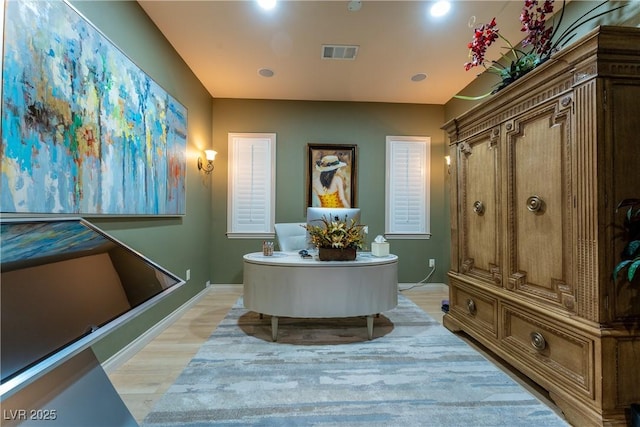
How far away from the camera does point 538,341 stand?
5.57 ft

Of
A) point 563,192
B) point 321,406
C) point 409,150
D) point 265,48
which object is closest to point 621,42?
point 563,192

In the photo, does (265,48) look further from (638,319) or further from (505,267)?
(638,319)

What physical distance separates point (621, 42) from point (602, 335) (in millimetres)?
1392

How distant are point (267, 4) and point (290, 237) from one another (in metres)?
2.21

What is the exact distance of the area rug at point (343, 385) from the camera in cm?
154

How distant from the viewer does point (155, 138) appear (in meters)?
2.60

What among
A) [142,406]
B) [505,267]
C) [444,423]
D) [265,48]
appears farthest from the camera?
[265,48]

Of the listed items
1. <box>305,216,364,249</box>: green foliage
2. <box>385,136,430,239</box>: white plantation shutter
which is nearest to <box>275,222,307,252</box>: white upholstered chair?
<box>305,216,364,249</box>: green foliage

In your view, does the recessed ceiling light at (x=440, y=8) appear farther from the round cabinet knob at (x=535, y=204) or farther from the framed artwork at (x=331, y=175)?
the framed artwork at (x=331, y=175)

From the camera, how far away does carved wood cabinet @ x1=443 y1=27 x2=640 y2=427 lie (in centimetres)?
136

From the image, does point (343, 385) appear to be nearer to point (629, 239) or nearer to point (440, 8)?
point (629, 239)

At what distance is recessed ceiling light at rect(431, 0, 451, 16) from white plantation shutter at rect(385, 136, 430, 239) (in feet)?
6.62

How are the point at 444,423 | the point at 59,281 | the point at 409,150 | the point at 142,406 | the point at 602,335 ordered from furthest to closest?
the point at 409,150 < the point at 142,406 < the point at 444,423 < the point at 602,335 < the point at 59,281

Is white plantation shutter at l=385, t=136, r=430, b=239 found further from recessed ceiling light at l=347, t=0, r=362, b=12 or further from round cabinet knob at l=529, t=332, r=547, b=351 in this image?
round cabinet knob at l=529, t=332, r=547, b=351
